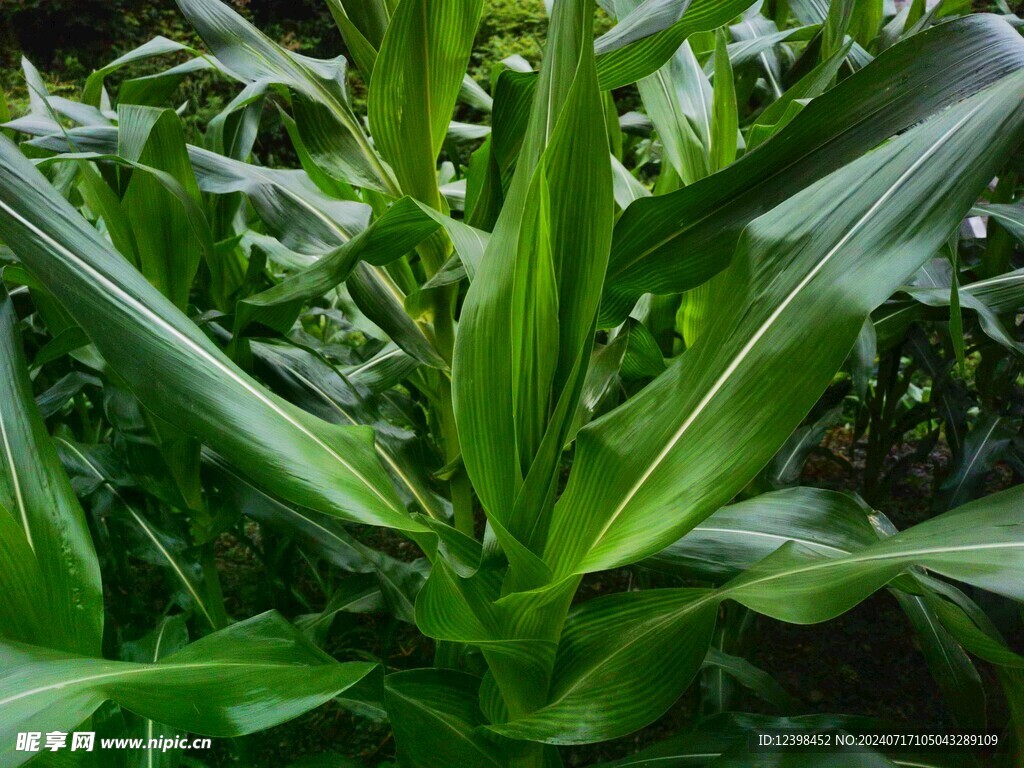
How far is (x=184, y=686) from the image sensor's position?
0.42m

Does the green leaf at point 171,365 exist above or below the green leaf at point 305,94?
below

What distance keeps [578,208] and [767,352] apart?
0.51 feet

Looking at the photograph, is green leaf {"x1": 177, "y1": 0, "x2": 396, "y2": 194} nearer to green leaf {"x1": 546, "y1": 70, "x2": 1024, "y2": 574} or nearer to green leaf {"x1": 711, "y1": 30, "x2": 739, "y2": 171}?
green leaf {"x1": 711, "y1": 30, "x2": 739, "y2": 171}

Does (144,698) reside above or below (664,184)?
below

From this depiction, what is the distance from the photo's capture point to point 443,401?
0.87 metres

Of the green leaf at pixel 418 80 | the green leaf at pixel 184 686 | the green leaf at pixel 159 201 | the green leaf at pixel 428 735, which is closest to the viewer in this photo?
the green leaf at pixel 184 686

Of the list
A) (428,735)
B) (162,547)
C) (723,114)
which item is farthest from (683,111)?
(162,547)

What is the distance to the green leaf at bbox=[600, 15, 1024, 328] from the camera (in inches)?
20.4

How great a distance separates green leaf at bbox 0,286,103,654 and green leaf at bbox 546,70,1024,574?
1.20 ft

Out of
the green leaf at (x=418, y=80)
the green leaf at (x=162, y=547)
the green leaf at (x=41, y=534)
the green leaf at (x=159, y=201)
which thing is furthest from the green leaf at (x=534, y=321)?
the green leaf at (x=162, y=547)

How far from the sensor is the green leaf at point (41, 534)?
0.52 metres

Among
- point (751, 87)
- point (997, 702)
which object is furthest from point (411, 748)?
point (751, 87)

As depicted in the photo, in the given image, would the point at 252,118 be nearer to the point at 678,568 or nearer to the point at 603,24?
the point at 678,568

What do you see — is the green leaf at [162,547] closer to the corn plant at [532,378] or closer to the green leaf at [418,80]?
the corn plant at [532,378]
